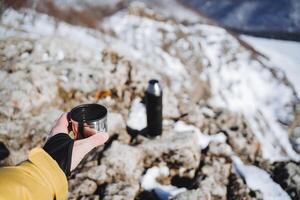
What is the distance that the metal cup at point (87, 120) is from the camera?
191 cm

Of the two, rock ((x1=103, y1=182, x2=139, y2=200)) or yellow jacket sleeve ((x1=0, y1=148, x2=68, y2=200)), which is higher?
yellow jacket sleeve ((x1=0, y1=148, x2=68, y2=200))

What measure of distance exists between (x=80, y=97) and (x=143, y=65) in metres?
1.04

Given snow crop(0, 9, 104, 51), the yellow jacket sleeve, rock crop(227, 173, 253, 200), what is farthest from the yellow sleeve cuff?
snow crop(0, 9, 104, 51)

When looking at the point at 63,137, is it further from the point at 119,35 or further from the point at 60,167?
the point at 119,35

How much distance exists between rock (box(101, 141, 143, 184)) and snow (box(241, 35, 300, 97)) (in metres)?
2.65

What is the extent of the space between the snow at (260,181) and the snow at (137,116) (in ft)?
3.66

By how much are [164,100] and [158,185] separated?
1.24m

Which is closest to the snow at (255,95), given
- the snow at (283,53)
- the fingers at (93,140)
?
the snow at (283,53)

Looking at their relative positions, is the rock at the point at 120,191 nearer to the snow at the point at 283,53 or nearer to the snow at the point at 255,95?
A: the snow at the point at 255,95

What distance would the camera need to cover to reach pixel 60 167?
1.51 metres

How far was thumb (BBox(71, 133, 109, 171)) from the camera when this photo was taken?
5.28ft

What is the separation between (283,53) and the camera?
5.50 m

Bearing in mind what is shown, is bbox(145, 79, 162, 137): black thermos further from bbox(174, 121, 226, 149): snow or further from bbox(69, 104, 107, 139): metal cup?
bbox(69, 104, 107, 139): metal cup

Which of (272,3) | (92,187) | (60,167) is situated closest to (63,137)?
(60,167)
